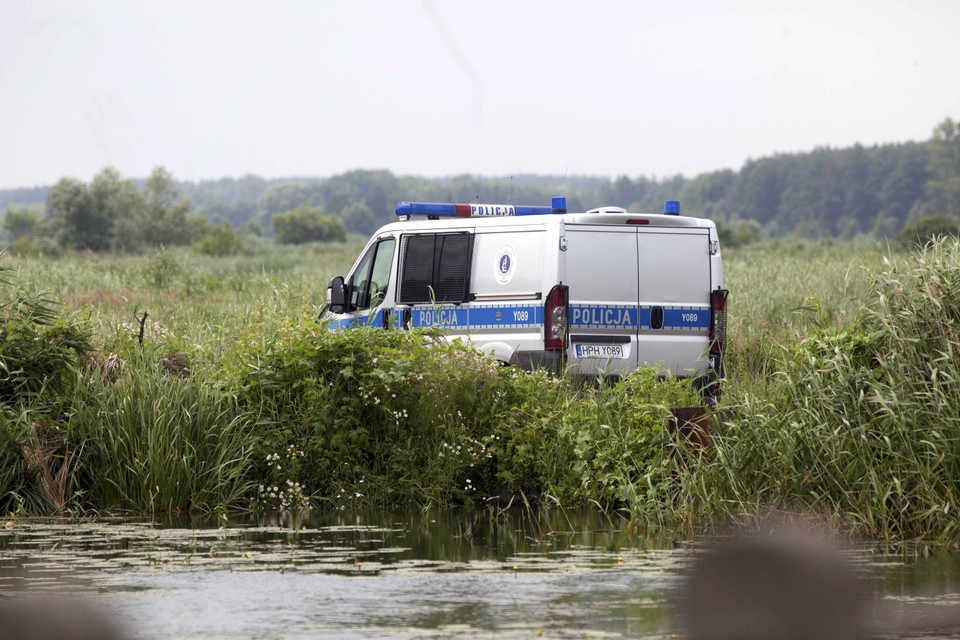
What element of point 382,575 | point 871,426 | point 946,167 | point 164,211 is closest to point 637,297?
point 871,426

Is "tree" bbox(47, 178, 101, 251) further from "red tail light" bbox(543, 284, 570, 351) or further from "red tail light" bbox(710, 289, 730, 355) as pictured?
"red tail light" bbox(543, 284, 570, 351)

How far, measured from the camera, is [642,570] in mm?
8109

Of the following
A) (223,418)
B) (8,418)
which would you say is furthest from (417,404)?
(8,418)

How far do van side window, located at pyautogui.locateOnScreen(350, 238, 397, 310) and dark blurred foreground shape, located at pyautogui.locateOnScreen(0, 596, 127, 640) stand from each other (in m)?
7.93

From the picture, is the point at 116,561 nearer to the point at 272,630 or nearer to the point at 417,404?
the point at 272,630

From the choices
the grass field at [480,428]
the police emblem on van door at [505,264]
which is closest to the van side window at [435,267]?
the police emblem on van door at [505,264]

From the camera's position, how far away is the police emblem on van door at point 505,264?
13812 millimetres

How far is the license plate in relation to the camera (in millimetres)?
13531

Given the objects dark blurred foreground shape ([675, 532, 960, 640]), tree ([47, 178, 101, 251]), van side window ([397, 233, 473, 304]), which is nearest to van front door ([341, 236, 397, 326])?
van side window ([397, 233, 473, 304])

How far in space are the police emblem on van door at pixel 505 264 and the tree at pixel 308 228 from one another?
13104cm

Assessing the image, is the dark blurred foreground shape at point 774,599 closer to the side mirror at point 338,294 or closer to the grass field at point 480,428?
the grass field at point 480,428

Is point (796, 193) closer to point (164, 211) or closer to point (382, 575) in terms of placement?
point (164, 211)

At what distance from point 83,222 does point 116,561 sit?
109 meters

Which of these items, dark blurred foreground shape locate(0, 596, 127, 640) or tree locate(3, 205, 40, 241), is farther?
tree locate(3, 205, 40, 241)
